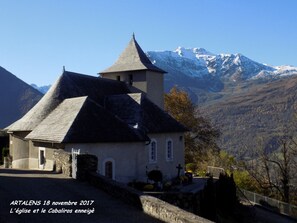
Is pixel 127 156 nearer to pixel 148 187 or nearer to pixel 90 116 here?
pixel 148 187

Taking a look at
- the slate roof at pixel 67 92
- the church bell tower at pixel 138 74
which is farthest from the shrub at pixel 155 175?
the church bell tower at pixel 138 74

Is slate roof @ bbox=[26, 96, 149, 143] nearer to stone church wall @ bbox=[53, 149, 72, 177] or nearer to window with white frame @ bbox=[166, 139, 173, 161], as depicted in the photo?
stone church wall @ bbox=[53, 149, 72, 177]

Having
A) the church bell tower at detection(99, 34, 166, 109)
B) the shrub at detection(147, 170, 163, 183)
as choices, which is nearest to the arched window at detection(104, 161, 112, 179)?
the shrub at detection(147, 170, 163, 183)

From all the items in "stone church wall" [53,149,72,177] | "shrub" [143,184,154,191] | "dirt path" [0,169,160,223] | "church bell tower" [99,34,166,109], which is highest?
"church bell tower" [99,34,166,109]

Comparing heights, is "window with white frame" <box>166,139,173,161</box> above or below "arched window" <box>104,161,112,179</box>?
above

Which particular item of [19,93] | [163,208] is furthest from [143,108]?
[19,93]

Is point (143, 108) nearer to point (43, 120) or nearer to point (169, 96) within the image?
point (43, 120)

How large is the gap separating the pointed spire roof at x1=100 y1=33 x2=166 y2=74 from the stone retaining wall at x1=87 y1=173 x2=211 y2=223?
24880 millimetres

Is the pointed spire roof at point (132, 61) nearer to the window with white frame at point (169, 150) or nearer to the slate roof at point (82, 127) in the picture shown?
the window with white frame at point (169, 150)

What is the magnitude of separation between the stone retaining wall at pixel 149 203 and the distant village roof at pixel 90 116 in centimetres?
956

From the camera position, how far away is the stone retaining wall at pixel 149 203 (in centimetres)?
1203

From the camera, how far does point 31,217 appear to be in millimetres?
13266

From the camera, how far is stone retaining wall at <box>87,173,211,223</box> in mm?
12030

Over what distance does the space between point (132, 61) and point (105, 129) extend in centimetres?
1660
